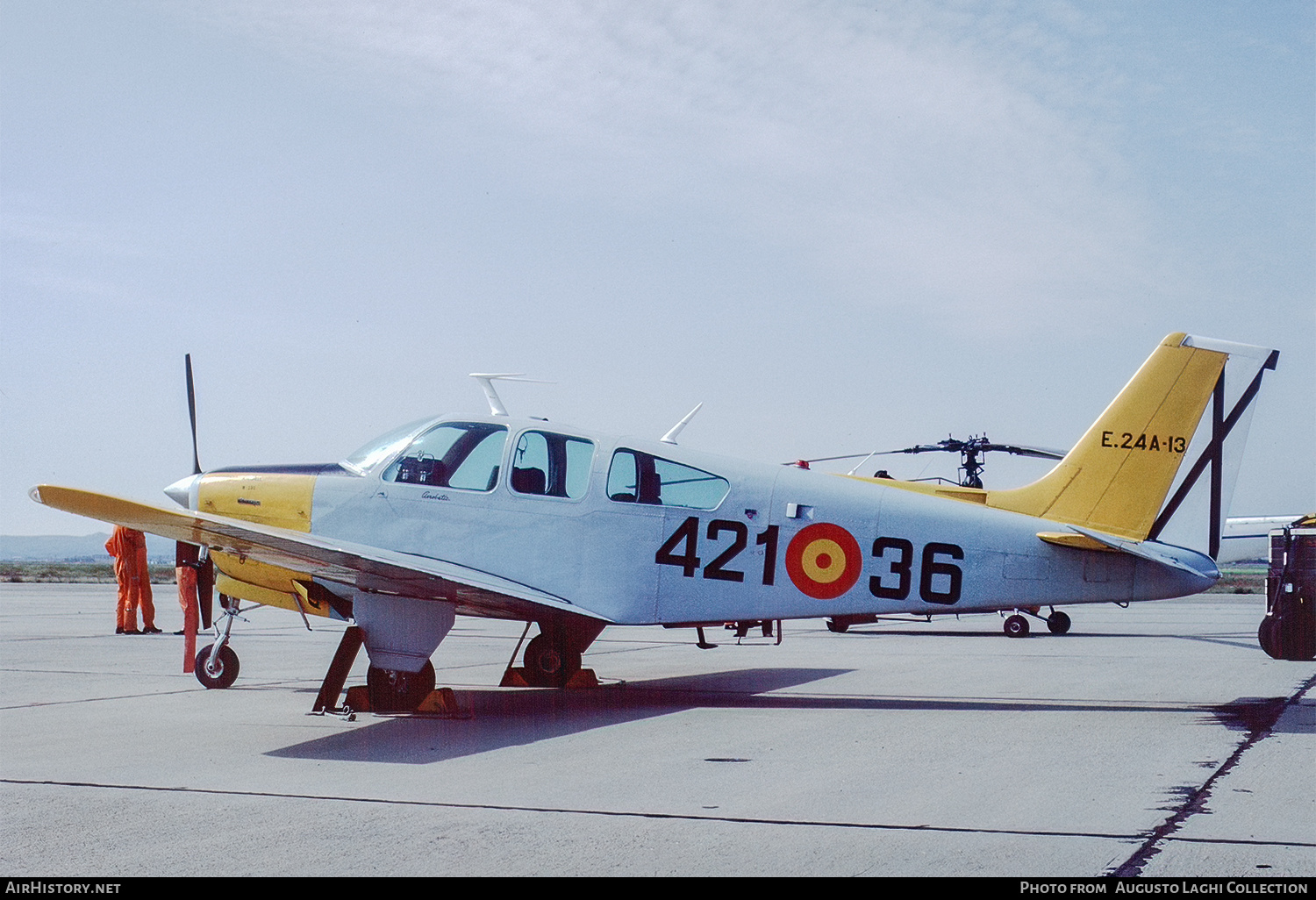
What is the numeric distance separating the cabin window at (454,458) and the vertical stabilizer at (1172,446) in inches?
191

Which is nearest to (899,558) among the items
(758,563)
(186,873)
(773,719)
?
(758,563)

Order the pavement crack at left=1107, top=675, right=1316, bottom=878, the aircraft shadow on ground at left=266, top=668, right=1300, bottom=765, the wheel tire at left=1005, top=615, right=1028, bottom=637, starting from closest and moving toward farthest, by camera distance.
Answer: the pavement crack at left=1107, top=675, right=1316, bottom=878, the aircraft shadow on ground at left=266, top=668, right=1300, bottom=765, the wheel tire at left=1005, top=615, right=1028, bottom=637

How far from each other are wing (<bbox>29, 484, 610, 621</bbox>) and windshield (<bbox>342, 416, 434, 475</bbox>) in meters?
0.78

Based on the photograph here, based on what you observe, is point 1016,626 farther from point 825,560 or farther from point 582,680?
point 825,560

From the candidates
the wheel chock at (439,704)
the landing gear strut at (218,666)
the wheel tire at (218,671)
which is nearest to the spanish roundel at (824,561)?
the wheel chock at (439,704)

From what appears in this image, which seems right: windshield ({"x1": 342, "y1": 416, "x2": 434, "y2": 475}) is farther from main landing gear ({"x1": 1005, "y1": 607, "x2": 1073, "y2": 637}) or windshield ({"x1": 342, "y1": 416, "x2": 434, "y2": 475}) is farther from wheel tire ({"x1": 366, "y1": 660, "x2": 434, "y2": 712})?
main landing gear ({"x1": 1005, "y1": 607, "x2": 1073, "y2": 637})

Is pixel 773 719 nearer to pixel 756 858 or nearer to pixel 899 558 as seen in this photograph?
pixel 899 558

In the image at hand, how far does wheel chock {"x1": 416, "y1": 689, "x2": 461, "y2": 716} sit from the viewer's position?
9062mm

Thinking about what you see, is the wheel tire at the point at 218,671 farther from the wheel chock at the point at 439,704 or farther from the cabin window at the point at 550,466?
the cabin window at the point at 550,466

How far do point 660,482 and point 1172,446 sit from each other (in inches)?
171

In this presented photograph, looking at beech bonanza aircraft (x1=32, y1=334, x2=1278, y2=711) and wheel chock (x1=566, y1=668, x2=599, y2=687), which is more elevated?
beech bonanza aircraft (x1=32, y1=334, x2=1278, y2=711)

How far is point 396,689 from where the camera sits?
888 centimetres

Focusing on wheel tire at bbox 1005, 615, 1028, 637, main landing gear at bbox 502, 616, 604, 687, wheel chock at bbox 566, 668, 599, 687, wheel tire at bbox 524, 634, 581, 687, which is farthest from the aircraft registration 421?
wheel tire at bbox 1005, 615, 1028, 637

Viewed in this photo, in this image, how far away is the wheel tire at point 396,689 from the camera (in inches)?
350
